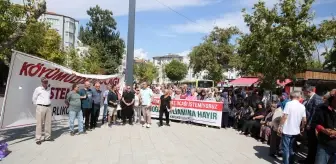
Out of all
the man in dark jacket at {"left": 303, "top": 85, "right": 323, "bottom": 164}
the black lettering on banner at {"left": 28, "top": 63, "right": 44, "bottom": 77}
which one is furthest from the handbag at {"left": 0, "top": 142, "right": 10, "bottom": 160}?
the man in dark jacket at {"left": 303, "top": 85, "right": 323, "bottom": 164}

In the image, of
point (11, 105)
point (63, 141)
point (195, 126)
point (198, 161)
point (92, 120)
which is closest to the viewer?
point (198, 161)

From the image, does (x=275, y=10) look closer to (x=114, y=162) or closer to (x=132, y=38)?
(x=132, y=38)

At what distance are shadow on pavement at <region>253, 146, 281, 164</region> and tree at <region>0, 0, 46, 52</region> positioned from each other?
849 cm

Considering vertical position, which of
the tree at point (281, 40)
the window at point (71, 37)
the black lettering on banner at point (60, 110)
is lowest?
the black lettering on banner at point (60, 110)

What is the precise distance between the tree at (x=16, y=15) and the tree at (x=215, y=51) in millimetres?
28380

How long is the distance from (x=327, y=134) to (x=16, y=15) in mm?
12060

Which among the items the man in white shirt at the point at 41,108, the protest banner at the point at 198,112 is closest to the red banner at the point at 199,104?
the protest banner at the point at 198,112

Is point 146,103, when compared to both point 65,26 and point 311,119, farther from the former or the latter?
point 65,26

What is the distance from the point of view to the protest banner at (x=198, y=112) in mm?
13586

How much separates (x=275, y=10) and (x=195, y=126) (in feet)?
24.4

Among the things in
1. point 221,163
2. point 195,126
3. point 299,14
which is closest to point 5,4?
point 195,126

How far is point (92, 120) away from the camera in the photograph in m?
11.6

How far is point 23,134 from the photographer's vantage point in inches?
381

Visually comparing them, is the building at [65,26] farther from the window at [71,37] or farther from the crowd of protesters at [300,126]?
the crowd of protesters at [300,126]
